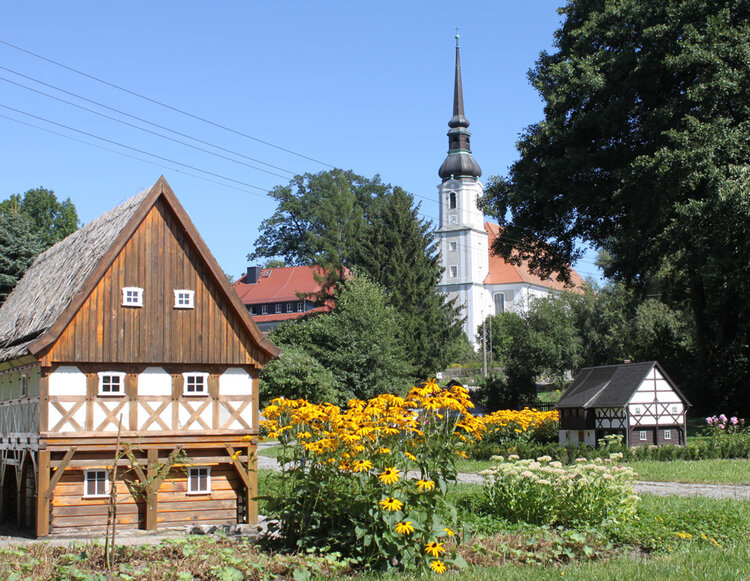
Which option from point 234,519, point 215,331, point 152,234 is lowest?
point 234,519

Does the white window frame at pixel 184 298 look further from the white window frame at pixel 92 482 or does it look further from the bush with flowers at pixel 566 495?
the bush with flowers at pixel 566 495

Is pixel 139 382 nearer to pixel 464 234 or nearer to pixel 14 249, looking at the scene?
pixel 14 249

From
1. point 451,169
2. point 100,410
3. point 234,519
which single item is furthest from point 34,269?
point 451,169

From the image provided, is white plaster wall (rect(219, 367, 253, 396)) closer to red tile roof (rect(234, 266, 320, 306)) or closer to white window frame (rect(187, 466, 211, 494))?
white window frame (rect(187, 466, 211, 494))

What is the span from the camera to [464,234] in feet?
374

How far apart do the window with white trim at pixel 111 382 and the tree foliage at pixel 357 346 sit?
25772 millimetres

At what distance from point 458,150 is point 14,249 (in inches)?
3016

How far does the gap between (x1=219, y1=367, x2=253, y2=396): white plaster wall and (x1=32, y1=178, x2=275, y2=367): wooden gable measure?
28 centimetres

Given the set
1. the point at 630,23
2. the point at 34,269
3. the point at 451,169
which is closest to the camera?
the point at 34,269

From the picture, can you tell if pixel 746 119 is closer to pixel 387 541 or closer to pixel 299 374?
pixel 299 374

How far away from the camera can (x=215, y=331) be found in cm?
2002

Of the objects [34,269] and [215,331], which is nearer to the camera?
[215,331]

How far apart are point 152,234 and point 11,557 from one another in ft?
33.2

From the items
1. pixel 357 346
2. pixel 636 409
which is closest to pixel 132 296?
pixel 636 409
